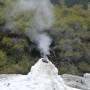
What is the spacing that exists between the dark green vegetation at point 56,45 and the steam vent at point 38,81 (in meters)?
11.1

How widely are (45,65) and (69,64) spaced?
12884 millimetres

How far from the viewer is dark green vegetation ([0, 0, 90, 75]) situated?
18172 mm

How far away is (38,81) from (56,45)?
45.0ft

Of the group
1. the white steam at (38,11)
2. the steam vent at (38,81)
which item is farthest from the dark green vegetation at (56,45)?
the steam vent at (38,81)

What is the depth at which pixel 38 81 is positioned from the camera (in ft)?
18.5

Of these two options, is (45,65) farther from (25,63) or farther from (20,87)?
(25,63)

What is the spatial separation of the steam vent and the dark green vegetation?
11085 mm

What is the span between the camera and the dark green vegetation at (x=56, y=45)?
18172mm

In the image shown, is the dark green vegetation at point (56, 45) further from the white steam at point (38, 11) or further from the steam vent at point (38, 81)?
the steam vent at point (38, 81)

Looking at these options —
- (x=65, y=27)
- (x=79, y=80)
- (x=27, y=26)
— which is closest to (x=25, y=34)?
(x=27, y=26)

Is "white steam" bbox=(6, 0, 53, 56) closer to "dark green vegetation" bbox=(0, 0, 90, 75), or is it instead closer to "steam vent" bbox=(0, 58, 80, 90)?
"dark green vegetation" bbox=(0, 0, 90, 75)

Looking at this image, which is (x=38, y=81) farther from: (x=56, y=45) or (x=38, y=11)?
(x=38, y=11)

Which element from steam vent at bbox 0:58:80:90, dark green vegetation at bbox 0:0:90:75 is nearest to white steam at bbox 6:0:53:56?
dark green vegetation at bbox 0:0:90:75

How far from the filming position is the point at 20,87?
5488 millimetres
